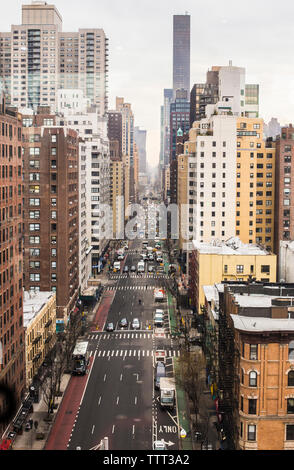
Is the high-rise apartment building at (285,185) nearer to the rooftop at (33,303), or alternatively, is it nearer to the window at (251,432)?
the rooftop at (33,303)

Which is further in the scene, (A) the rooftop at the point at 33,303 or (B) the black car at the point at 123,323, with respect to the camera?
(B) the black car at the point at 123,323

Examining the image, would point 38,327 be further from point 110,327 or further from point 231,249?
point 231,249

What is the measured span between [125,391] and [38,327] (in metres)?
10.5

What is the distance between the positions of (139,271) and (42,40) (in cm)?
10619

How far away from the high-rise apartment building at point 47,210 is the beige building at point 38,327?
9.62 feet

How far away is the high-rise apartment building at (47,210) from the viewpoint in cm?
6059

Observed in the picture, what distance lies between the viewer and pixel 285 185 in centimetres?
7819

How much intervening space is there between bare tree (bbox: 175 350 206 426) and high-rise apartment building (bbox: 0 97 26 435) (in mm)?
11896

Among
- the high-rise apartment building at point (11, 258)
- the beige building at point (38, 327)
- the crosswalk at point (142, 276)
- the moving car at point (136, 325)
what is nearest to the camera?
the high-rise apartment building at point (11, 258)

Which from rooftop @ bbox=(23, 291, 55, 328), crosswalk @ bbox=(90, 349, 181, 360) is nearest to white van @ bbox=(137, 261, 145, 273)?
rooftop @ bbox=(23, 291, 55, 328)

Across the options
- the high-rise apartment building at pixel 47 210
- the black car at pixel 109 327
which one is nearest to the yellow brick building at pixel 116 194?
the black car at pixel 109 327

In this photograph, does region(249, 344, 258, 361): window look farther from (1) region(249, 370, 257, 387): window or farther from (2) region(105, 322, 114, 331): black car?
(2) region(105, 322, 114, 331): black car

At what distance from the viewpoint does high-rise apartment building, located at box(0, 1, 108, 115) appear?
174500 millimetres
